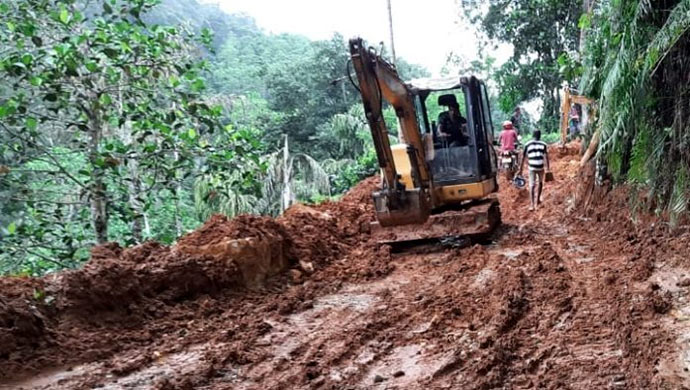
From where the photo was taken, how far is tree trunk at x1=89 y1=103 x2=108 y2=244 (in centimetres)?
544

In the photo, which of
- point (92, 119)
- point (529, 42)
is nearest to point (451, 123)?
point (92, 119)

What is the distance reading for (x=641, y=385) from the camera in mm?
3631

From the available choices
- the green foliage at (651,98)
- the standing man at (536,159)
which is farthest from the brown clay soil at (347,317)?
the standing man at (536,159)

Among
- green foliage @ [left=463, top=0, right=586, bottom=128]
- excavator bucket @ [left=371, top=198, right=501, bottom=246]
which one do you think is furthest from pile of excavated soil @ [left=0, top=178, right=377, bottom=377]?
green foliage @ [left=463, top=0, right=586, bottom=128]

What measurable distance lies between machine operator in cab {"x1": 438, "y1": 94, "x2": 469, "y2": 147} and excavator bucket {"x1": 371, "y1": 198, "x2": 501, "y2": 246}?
1.29 m

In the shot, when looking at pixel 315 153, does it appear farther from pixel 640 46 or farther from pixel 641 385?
pixel 641 385

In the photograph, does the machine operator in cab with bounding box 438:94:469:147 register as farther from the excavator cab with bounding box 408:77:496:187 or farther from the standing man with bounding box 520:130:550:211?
the standing man with bounding box 520:130:550:211

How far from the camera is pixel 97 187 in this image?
5.54 m

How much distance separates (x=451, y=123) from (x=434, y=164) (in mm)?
794

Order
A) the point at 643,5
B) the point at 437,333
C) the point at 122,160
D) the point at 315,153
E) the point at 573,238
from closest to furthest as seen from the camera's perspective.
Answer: the point at 437,333 → the point at 122,160 → the point at 643,5 → the point at 573,238 → the point at 315,153

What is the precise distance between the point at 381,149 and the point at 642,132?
312cm

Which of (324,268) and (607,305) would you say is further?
(324,268)

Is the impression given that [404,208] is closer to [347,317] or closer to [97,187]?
[347,317]

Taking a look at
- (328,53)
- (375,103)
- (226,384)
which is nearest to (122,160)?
(226,384)
